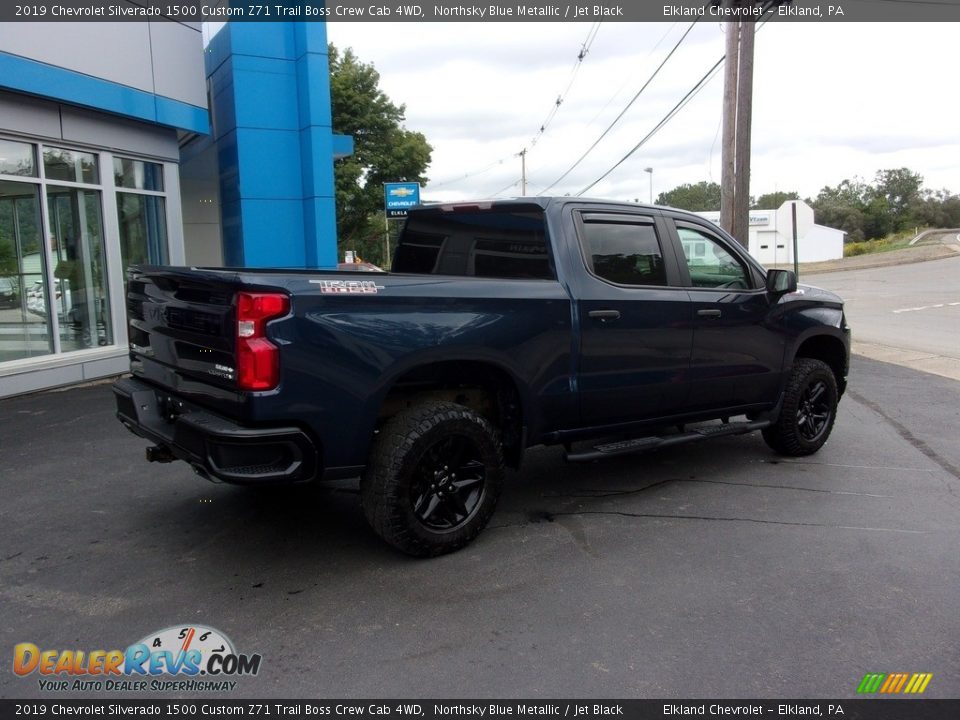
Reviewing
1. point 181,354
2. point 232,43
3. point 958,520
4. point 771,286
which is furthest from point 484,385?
point 232,43

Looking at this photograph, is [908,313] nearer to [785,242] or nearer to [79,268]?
[79,268]

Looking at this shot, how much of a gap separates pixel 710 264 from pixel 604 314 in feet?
4.50

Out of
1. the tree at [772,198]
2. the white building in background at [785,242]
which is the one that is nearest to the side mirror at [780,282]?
the white building in background at [785,242]

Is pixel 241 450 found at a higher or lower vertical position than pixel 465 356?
lower

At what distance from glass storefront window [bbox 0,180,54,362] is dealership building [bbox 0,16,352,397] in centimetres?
2

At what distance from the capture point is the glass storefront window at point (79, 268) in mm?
10023

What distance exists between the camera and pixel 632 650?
315 cm

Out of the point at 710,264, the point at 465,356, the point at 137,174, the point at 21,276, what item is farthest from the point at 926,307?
the point at 21,276

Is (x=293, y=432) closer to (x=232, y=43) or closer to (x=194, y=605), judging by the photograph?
(x=194, y=605)

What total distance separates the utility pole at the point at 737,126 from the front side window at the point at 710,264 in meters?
8.23

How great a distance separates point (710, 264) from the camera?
5.51 metres

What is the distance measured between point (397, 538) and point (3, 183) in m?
8.08
